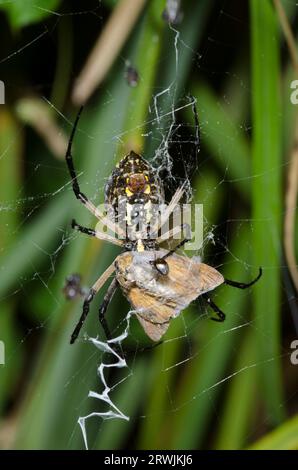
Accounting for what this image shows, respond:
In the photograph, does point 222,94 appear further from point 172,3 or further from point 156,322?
point 156,322

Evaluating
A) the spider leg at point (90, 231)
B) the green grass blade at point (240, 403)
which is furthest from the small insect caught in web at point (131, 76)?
the green grass blade at point (240, 403)

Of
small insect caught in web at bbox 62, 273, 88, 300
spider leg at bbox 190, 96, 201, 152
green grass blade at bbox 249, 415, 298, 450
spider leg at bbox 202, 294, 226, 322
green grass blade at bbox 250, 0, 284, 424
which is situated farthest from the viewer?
spider leg at bbox 202, 294, 226, 322

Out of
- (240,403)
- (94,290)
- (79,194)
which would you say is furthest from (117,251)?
(240,403)

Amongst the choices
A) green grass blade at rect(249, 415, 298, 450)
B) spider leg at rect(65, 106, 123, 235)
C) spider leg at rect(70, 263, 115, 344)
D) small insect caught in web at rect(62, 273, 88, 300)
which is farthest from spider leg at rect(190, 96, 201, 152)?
green grass blade at rect(249, 415, 298, 450)

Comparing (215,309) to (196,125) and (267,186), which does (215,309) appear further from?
(196,125)

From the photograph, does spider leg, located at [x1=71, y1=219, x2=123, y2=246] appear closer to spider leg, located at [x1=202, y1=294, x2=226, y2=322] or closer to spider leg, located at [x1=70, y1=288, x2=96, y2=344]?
spider leg, located at [x1=70, y1=288, x2=96, y2=344]

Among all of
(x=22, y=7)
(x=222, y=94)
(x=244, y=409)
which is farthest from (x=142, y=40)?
(x=244, y=409)

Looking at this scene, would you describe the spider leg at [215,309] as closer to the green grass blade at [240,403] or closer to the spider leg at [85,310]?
the green grass blade at [240,403]
